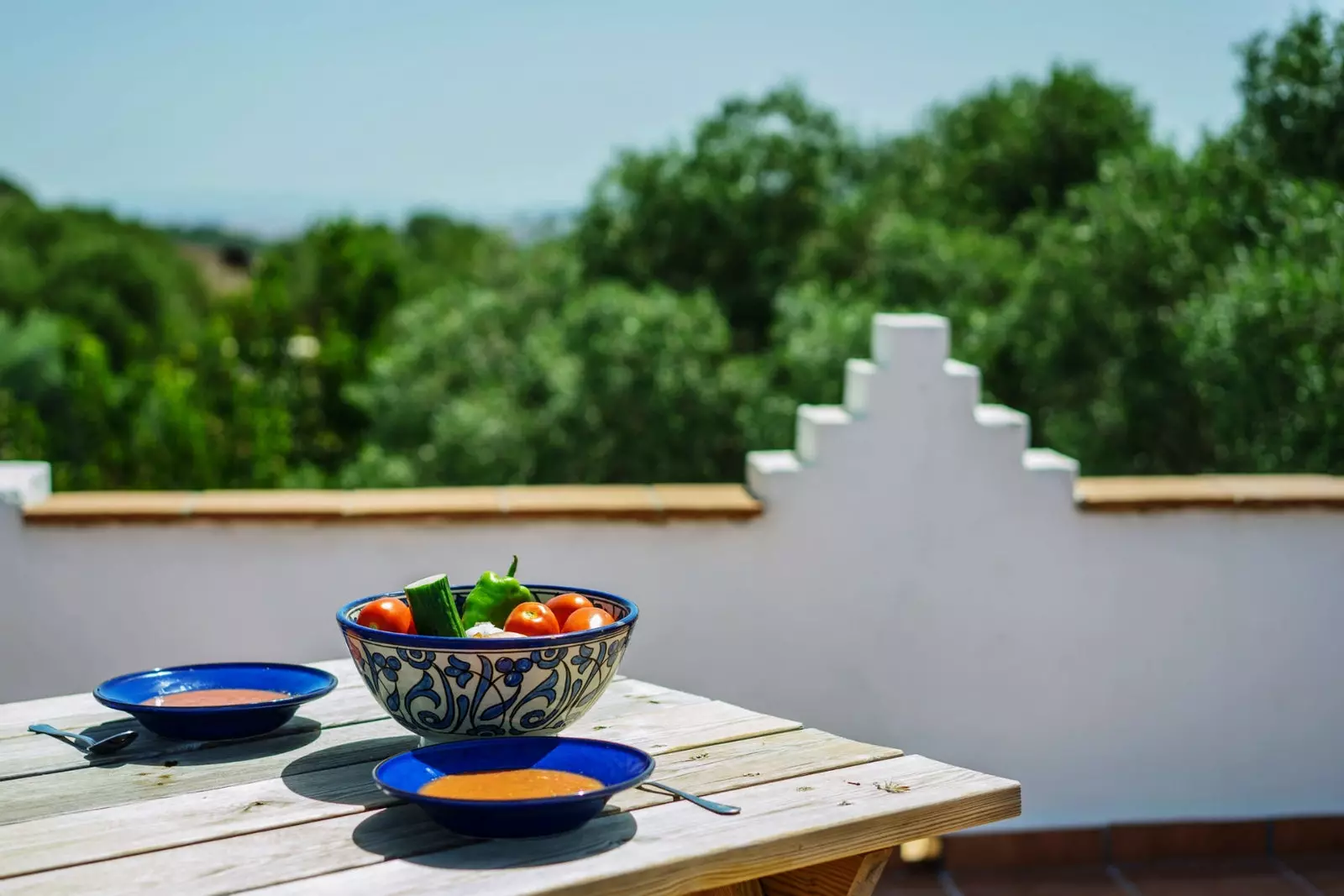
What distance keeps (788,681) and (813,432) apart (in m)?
0.60

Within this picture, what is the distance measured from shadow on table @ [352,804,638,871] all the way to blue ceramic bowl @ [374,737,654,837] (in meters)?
0.02

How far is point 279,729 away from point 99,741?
22cm

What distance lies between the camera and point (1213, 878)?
332 cm

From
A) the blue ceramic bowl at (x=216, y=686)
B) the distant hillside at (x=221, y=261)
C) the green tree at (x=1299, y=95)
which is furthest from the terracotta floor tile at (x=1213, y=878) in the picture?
the distant hillside at (x=221, y=261)

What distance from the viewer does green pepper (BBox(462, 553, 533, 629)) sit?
1.76m

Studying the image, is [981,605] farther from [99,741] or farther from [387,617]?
[99,741]

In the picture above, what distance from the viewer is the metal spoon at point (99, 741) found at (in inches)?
68.6

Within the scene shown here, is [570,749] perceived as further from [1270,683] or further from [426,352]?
[426,352]

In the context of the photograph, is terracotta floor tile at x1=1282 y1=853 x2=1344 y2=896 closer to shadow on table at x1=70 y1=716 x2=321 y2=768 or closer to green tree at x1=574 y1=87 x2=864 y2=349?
shadow on table at x1=70 y1=716 x2=321 y2=768

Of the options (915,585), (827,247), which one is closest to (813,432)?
(915,585)

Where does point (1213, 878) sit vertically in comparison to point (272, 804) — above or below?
below

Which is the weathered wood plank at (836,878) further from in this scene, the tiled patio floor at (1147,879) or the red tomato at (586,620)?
the tiled patio floor at (1147,879)

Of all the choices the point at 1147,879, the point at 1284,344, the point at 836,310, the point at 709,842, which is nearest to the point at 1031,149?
the point at 836,310

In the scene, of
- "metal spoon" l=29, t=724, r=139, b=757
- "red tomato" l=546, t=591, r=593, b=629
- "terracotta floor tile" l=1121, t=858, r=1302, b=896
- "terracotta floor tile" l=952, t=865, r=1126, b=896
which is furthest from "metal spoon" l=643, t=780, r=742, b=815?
"terracotta floor tile" l=1121, t=858, r=1302, b=896
